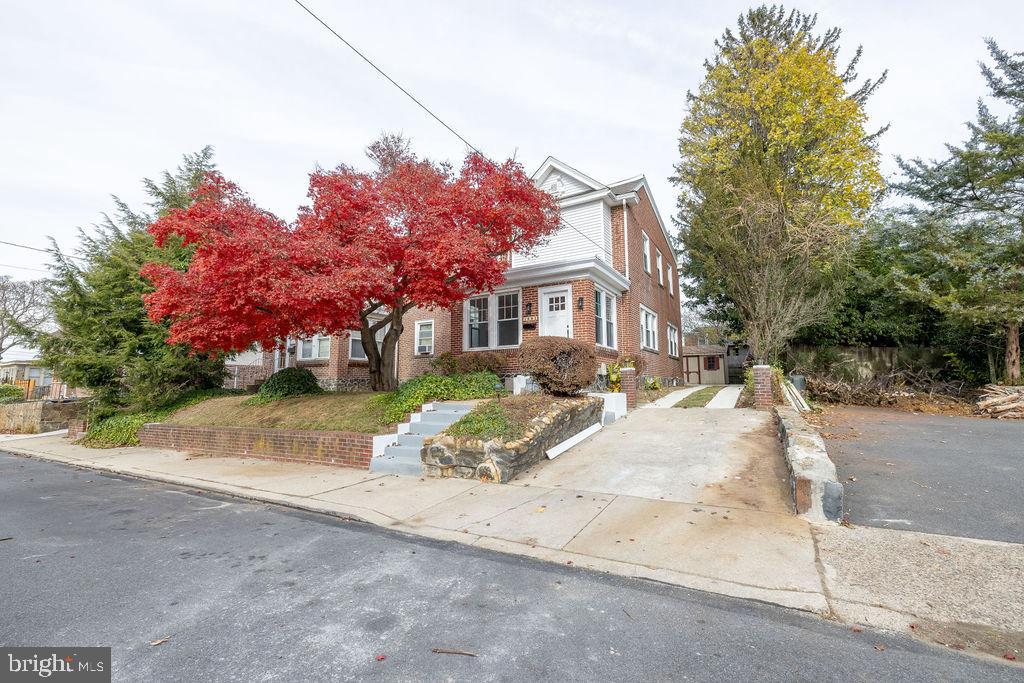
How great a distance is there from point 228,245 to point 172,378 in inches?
292

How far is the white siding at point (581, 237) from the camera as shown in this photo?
49.0 feet

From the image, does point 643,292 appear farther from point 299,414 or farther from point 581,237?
point 299,414

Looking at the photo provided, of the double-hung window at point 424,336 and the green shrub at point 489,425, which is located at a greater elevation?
the double-hung window at point 424,336

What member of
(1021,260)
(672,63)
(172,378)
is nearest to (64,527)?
(172,378)

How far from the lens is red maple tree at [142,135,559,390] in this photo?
8.27 meters

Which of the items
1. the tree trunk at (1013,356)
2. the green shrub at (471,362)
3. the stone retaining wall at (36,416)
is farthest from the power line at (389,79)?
the stone retaining wall at (36,416)

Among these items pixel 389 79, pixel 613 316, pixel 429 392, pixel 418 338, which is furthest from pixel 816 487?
pixel 418 338

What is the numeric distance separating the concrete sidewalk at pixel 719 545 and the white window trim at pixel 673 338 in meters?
15.7

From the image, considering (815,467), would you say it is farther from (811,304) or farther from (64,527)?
(811,304)

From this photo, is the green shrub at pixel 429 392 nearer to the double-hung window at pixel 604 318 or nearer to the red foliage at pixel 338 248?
the red foliage at pixel 338 248

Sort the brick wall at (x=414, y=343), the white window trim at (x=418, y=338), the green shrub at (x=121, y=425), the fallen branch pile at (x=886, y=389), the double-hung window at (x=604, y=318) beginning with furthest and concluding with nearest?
the white window trim at (x=418, y=338), the brick wall at (x=414, y=343), the double-hung window at (x=604, y=318), the fallen branch pile at (x=886, y=389), the green shrub at (x=121, y=425)

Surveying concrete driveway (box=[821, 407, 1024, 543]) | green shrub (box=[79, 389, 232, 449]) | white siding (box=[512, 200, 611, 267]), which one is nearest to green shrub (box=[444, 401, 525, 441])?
concrete driveway (box=[821, 407, 1024, 543])

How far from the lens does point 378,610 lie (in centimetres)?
297

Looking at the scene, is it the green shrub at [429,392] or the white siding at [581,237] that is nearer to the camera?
the green shrub at [429,392]
